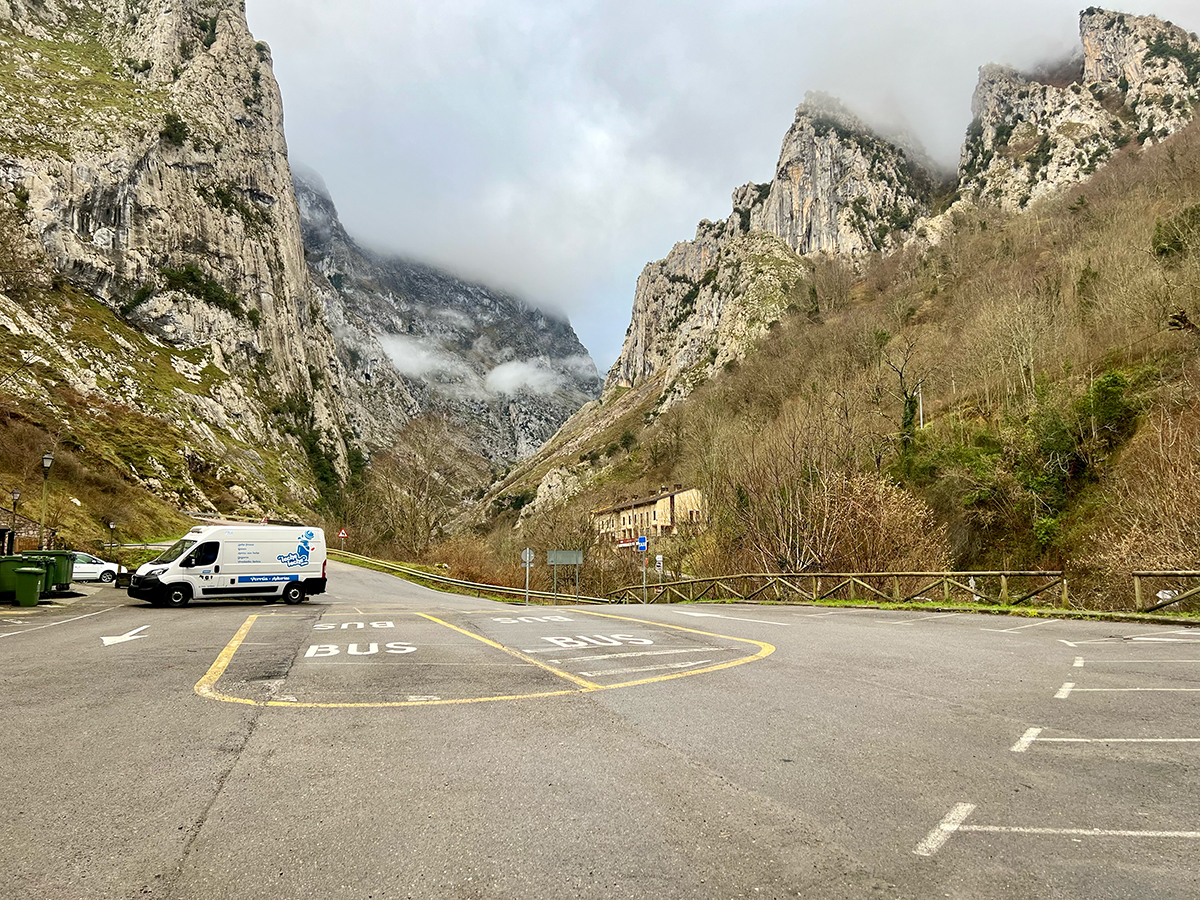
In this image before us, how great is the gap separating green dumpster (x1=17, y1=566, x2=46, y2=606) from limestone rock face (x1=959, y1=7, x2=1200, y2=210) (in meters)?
140

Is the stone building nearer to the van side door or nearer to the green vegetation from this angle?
the van side door

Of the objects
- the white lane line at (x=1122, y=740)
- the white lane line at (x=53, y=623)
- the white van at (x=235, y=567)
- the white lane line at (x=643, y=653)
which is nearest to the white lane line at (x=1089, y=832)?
the white lane line at (x=1122, y=740)

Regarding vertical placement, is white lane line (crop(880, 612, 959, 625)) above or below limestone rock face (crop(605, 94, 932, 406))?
below

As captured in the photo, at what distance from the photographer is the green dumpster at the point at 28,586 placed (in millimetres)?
18828

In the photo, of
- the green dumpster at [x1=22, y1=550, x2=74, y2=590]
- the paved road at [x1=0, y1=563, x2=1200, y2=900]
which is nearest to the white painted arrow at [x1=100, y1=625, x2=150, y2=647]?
the paved road at [x1=0, y1=563, x2=1200, y2=900]

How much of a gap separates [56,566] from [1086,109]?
169 meters

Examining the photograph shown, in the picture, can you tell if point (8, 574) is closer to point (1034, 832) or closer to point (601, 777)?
point (601, 777)

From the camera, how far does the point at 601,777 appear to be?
4516 millimetres

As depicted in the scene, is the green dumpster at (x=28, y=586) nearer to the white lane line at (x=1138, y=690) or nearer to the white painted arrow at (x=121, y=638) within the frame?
the white painted arrow at (x=121, y=638)

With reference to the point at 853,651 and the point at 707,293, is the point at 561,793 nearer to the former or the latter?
the point at 853,651

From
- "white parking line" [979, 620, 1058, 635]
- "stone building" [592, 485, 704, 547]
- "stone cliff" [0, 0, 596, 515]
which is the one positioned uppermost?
"stone cliff" [0, 0, 596, 515]

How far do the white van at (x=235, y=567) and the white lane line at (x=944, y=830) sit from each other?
21.8m

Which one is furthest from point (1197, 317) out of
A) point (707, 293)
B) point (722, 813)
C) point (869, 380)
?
point (707, 293)

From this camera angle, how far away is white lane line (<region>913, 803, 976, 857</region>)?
3.42 m
